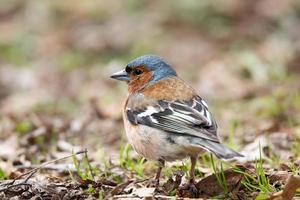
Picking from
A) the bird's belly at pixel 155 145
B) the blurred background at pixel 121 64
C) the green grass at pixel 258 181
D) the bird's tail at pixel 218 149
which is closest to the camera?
the bird's tail at pixel 218 149

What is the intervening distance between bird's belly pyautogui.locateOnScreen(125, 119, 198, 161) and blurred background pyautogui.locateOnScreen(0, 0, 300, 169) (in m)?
1.03

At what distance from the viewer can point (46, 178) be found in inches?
224

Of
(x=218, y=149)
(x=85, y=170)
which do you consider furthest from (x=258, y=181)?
(x=85, y=170)

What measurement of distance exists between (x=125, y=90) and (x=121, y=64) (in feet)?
5.71

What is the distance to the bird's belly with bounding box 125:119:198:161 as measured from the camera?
17.0ft

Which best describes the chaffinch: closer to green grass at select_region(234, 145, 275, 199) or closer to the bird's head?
the bird's head

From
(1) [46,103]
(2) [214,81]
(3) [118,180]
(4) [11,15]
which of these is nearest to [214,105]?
(2) [214,81]

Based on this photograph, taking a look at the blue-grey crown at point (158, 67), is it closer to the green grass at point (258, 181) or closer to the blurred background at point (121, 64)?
the blurred background at point (121, 64)

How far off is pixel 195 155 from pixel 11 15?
35.1 ft

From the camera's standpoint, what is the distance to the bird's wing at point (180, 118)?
5066mm

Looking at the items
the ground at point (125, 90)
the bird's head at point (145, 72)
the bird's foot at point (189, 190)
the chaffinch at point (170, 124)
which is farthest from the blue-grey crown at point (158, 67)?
the bird's foot at point (189, 190)

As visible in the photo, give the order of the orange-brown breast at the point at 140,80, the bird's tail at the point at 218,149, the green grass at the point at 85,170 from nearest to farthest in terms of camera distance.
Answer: the bird's tail at the point at 218,149, the green grass at the point at 85,170, the orange-brown breast at the point at 140,80

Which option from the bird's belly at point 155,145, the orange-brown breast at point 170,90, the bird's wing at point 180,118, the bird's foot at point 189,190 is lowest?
the bird's foot at point 189,190

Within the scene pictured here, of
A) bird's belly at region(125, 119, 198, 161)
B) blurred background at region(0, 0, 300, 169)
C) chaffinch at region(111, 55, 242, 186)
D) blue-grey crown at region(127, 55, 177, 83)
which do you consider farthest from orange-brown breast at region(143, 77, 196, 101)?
blurred background at region(0, 0, 300, 169)
